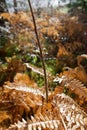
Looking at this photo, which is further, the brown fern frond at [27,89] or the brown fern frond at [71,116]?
the brown fern frond at [27,89]

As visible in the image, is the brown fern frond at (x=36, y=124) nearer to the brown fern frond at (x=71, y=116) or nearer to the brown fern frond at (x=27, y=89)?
the brown fern frond at (x=71, y=116)

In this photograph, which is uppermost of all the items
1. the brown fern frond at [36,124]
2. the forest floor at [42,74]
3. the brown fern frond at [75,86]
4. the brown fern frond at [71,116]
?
the brown fern frond at [36,124]

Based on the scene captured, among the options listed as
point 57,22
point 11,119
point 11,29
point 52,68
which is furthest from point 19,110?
point 57,22

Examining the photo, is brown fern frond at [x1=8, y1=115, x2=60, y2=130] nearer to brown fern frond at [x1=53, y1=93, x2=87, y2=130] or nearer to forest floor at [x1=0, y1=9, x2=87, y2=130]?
forest floor at [x1=0, y1=9, x2=87, y2=130]

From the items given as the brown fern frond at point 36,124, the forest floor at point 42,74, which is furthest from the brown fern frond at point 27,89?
the brown fern frond at point 36,124

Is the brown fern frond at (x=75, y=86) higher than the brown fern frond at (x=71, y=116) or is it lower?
lower

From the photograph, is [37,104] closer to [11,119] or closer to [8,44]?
[11,119]

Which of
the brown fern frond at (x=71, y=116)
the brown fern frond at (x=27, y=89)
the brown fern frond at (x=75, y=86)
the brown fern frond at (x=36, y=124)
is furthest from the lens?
the brown fern frond at (x=27, y=89)

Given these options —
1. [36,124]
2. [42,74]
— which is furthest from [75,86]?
[36,124]

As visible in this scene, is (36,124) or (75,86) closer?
(36,124)

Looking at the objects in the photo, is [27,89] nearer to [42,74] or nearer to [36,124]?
[42,74]

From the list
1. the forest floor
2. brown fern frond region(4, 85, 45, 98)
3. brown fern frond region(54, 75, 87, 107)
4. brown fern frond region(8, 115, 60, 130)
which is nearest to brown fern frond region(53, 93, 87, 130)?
the forest floor
